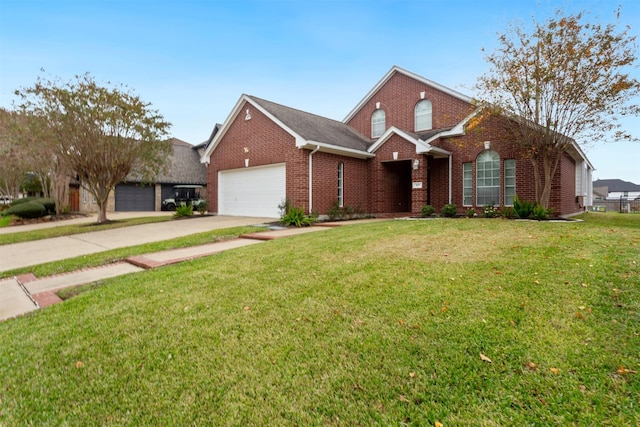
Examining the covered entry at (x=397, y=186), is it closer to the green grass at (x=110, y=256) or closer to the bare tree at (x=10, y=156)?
the green grass at (x=110, y=256)

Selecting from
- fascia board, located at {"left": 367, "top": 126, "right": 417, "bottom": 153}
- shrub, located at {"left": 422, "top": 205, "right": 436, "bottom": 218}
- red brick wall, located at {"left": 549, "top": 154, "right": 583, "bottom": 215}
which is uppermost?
fascia board, located at {"left": 367, "top": 126, "right": 417, "bottom": 153}

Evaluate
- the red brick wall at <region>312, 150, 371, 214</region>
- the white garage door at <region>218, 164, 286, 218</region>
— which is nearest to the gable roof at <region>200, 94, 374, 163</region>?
the red brick wall at <region>312, 150, 371, 214</region>

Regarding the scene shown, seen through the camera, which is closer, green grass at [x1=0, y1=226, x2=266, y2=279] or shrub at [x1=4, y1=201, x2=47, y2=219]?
green grass at [x1=0, y1=226, x2=266, y2=279]

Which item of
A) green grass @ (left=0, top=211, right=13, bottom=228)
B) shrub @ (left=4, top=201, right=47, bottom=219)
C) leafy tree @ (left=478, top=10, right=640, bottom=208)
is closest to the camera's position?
leafy tree @ (left=478, top=10, right=640, bottom=208)

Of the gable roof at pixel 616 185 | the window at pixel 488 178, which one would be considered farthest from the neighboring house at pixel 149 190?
the gable roof at pixel 616 185

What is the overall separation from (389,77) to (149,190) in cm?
2079

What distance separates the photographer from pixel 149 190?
26.5 m

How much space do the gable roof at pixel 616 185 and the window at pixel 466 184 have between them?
58981mm

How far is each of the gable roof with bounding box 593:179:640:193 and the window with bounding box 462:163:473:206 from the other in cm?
5898

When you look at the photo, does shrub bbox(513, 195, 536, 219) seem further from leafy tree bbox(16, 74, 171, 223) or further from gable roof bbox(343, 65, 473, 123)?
leafy tree bbox(16, 74, 171, 223)

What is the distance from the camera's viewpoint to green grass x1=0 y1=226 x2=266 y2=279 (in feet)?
19.9

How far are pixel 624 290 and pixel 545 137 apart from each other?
8.82 metres

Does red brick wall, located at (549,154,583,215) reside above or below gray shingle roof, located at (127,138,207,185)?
below

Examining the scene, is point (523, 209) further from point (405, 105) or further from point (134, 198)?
point (134, 198)
